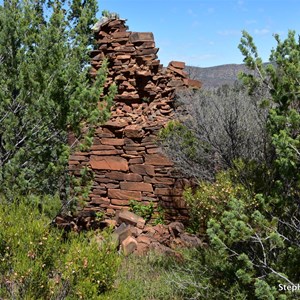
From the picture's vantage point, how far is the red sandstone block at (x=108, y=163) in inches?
396

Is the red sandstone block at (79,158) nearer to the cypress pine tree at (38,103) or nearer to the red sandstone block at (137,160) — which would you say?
the red sandstone block at (137,160)

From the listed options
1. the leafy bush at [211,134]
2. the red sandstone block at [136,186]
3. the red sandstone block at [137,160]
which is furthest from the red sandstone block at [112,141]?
the leafy bush at [211,134]

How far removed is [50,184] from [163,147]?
9.42ft

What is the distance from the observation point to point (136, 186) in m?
9.95

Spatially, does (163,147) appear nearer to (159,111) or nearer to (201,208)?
(159,111)

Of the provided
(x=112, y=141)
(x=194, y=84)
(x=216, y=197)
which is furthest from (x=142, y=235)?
(x=194, y=84)

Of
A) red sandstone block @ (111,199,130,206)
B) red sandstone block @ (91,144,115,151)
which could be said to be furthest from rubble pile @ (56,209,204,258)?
red sandstone block @ (91,144,115,151)

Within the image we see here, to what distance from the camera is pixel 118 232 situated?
27.0 ft

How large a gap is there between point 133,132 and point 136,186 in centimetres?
118

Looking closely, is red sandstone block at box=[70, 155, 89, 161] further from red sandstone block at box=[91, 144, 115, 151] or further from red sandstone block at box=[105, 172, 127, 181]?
red sandstone block at box=[105, 172, 127, 181]

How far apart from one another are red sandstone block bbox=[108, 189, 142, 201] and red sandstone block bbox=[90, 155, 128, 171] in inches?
19.7

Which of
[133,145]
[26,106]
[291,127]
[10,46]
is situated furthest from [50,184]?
[291,127]

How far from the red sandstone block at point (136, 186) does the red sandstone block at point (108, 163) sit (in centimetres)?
34

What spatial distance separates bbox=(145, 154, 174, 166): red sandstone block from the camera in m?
9.59
